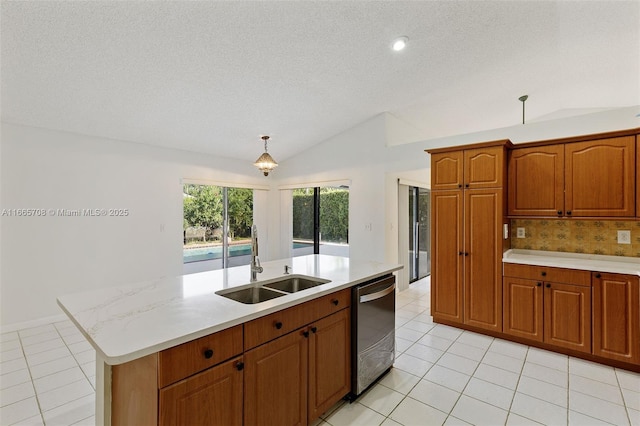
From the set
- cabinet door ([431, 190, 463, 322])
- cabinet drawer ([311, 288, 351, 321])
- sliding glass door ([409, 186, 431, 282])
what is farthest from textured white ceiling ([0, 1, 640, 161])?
cabinet drawer ([311, 288, 351, 321])

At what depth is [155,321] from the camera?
4.38 ft

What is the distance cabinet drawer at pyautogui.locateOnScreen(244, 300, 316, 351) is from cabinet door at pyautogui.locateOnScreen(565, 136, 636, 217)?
288 centimetres

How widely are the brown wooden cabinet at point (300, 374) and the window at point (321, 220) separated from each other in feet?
11.8

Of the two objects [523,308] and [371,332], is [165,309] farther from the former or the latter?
[523,308]

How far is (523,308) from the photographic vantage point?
3.00 metres

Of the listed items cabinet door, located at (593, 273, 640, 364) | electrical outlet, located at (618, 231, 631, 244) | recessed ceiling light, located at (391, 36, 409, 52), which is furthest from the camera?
electrical outlet, located at (618, 231, 631, 244)

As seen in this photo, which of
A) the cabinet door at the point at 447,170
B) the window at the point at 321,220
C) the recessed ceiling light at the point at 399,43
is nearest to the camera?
the recessed ceiling light at the point at 399,43

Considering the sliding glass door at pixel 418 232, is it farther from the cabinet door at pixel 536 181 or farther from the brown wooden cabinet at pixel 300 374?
the brown wooden cabinet at pixel 300 374

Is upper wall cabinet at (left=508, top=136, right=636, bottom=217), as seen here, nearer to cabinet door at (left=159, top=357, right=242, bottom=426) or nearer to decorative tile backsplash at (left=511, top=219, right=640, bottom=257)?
decorative tile backsplash at (left=511, top=219, right=640, bottom=257)

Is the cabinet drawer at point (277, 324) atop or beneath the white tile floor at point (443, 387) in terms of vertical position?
atop

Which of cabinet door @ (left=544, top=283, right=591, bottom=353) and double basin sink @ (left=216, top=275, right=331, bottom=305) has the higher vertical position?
double basin sink @ (left=216, top=275, right=331, bottom=305)

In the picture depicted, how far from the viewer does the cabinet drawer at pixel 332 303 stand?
183 cm

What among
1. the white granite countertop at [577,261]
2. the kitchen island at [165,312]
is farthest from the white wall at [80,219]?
the white granite countertop at [577,261]

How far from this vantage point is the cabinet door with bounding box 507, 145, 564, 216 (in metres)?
2.99
